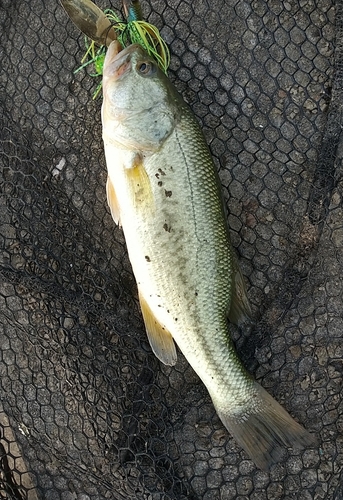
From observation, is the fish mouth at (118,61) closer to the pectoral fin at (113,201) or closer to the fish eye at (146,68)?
the fish eye at (146,68)

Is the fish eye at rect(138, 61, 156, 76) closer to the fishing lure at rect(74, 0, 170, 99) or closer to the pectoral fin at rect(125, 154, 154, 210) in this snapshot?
the fishing lure at rect(74, 0, 170, 99)

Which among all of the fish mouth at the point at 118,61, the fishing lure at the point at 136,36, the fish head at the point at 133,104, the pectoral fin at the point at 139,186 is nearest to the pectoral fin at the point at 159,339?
the pectoral fin at the point at 139,186

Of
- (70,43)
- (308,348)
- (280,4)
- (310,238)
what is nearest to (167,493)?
(308,348)

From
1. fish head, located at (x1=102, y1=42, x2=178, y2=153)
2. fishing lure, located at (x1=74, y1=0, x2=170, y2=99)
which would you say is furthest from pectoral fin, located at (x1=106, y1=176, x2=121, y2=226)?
fishing lure, located at (x1=74, y1=0, x2=170, y2=99)

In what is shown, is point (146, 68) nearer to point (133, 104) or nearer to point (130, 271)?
point (133, 104)

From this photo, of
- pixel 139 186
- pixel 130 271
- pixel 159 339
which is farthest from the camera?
pixel 130 271

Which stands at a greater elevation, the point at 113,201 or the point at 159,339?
the point at 113,201

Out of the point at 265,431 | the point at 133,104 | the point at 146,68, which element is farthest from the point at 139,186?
the point at 265,431
